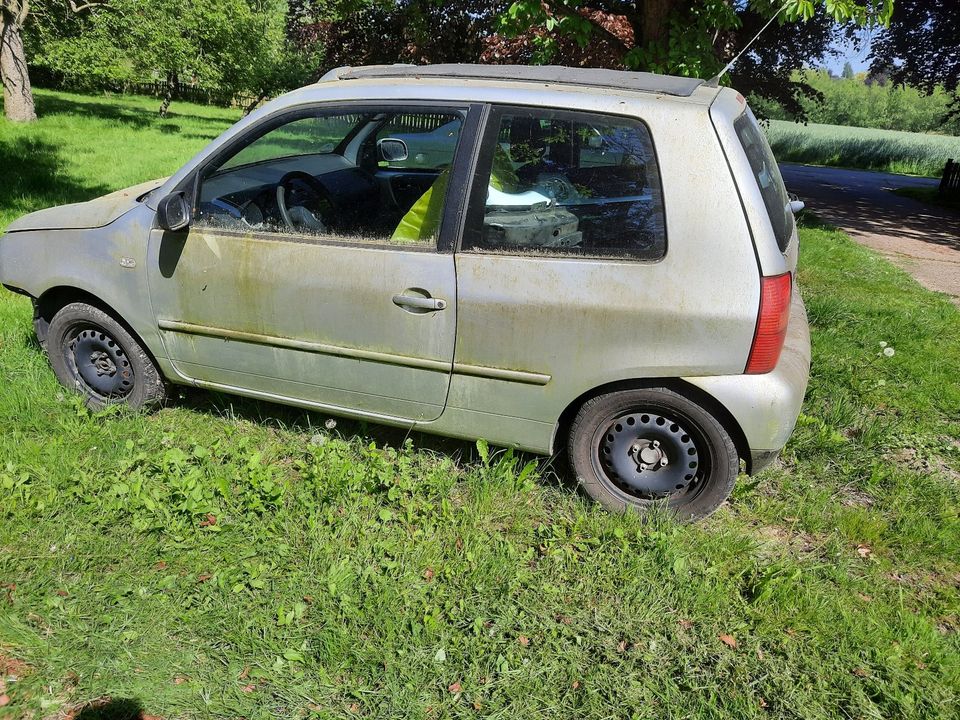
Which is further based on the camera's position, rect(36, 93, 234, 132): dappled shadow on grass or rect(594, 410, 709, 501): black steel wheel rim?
rect(36, 93, 234, 132): dappled shadow on grass

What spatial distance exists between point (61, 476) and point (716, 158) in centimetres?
325

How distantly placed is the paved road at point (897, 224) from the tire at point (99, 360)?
23.8ft

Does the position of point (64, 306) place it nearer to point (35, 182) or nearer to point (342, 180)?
point (342, 180)

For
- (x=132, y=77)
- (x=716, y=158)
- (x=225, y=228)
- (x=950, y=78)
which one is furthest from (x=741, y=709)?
(x=132, y=77)

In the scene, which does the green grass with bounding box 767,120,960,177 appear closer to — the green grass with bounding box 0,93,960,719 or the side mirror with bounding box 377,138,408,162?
the side mirror with bounding box 377,138,408,162

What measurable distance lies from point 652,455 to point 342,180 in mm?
2178

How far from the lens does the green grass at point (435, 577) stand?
255cm

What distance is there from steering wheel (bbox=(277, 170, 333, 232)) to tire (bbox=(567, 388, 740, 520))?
154 cm

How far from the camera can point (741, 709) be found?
250 cm

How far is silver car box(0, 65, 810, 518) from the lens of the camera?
3.02 m

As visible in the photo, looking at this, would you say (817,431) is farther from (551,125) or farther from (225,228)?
(225,228)

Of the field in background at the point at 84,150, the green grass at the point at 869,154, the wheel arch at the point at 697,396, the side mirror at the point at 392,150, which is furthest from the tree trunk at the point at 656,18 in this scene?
the green grass at the point at 869,154

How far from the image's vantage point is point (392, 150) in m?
4.34

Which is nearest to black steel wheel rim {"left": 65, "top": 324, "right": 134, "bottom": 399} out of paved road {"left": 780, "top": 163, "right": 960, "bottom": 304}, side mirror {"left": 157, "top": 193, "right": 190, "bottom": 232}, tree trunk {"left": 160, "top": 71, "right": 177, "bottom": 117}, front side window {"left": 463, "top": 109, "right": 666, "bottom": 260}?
side mirror {"left": 157, "top": 193, "right": 190, "bottom": 232}
